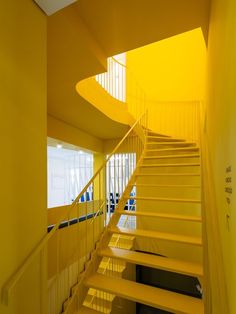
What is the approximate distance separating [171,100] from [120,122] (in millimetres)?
1676

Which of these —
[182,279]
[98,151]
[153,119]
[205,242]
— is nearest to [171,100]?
[153,119]

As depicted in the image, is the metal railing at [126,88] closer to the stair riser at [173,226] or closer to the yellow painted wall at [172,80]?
the yellow painted wall at [172,80]

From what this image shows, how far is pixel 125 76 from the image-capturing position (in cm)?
501

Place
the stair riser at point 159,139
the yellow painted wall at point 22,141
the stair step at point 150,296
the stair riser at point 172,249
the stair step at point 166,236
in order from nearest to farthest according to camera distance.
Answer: the yellow painted wall at point 22,141, the stair step at point 150,296, the stair step at point 166,236, the stair riser at point 172,249, the stair riser at point 159,139

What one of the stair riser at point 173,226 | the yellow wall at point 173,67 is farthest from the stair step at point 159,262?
the yellow wall at point 173,67

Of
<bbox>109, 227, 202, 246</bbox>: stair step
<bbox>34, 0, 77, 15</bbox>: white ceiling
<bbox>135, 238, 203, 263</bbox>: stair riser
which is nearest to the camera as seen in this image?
<bbox>34, 0, 77, 15</bbox>: white ceiling

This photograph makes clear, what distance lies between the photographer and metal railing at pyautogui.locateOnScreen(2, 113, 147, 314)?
1451 mm

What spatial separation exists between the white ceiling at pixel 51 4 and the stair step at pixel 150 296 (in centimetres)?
222

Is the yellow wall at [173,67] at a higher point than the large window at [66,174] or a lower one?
higher

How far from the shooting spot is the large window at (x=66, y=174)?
7.22m

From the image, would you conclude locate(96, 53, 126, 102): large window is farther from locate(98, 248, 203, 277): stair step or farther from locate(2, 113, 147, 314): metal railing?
locate(98, 248, 203, 277): stair step

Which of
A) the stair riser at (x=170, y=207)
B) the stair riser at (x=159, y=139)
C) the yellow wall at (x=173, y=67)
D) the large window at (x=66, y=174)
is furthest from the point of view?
the large window at (x=66, y=174)

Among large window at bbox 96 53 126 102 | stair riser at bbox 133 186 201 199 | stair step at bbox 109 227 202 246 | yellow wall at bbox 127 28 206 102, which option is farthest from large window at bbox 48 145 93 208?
stair step at bbox 109 227 202 246

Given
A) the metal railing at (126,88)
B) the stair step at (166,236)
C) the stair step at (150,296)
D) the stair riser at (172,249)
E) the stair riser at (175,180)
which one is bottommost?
the stair riser at (172,249)
